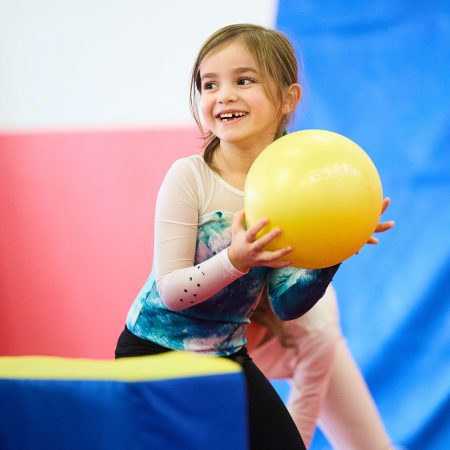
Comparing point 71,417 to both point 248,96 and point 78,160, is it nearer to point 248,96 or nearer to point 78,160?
point 248,96

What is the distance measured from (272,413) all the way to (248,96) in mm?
554

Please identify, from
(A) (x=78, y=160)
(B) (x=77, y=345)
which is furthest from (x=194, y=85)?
(B) (x=77, y=345)

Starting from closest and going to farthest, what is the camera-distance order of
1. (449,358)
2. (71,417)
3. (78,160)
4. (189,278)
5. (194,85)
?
(71,417) < (189,278) < (194,85) < (449,358) < (78,160)

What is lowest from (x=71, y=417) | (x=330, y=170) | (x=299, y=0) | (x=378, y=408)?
(x=378, y=408)

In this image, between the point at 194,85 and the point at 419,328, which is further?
the point at 419,328

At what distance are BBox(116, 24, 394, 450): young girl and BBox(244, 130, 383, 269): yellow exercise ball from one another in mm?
152

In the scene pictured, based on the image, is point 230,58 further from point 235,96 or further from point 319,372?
point 319,372

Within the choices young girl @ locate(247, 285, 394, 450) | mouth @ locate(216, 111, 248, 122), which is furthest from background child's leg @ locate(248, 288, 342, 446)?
mouth @ locate(216, 111, 248, 122)

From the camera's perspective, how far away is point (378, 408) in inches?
89.1

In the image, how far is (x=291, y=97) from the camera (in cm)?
145

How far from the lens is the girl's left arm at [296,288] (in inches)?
54.3

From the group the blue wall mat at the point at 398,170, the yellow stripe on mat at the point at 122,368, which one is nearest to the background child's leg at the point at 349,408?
the blue wall mat at the point at 398,170

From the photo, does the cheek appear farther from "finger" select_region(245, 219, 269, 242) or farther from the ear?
"finger" select_region(245, 219, 269, 242)

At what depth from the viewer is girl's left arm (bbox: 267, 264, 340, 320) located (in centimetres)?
138
